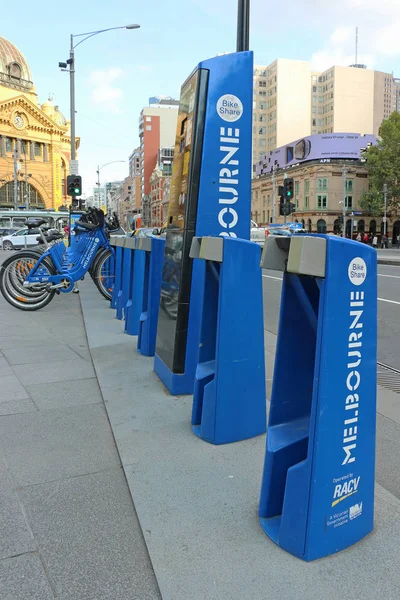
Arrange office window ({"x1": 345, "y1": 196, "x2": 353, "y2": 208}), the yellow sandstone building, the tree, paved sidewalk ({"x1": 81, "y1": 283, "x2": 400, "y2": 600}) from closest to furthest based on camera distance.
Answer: paved sidewalk ({"x1": 81, "y1": 283, "x2": 400, "y2": 600}), the tree, office window ({"x1": 345, "y1": 196, "x2": 353, "y2": 208}), the yellow sandstone building

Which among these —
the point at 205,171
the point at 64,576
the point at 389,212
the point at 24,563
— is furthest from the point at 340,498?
the point at 389,212

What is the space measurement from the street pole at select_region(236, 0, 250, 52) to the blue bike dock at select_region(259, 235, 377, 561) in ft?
12.1

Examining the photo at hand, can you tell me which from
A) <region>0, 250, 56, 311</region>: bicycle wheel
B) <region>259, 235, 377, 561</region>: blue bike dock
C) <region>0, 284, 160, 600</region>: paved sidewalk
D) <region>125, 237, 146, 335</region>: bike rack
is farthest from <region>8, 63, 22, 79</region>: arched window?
<region>259, 235, 377, 561</region>: blue bike dock

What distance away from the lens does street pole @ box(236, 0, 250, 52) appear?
517cm

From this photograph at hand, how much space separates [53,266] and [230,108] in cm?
538

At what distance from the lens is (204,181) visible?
4133 millimetres

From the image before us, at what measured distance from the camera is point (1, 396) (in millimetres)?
4344

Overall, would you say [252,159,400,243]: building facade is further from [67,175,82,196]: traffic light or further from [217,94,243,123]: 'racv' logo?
[217,94,243,123]: 'racv' logo

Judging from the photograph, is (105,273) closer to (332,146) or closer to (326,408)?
(326,408)

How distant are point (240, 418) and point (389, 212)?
227 feet

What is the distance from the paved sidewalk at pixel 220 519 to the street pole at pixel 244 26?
3.65 metres

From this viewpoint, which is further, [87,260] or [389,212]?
Result: [389,212]

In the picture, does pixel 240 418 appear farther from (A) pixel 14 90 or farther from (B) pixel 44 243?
(A) pixel 14 90

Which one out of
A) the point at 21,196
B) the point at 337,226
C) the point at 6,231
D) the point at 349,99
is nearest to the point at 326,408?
the point at 6,231
